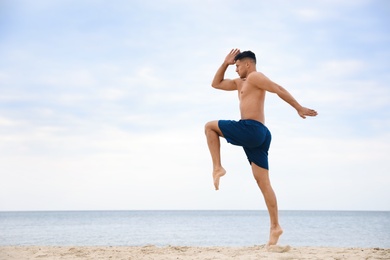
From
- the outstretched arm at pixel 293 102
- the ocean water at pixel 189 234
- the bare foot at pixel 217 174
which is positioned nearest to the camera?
the outstretched arm at pixel 293 102

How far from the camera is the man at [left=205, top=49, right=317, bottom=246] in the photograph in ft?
18.3

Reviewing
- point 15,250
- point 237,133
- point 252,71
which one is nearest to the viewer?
point 237,133

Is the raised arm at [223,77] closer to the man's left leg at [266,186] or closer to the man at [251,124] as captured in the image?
the man at [251,124]

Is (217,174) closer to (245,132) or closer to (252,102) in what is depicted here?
(245,132)

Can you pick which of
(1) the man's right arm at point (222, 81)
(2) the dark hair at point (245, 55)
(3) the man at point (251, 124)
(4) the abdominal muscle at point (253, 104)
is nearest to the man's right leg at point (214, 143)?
(3) the man at point (251, 124)

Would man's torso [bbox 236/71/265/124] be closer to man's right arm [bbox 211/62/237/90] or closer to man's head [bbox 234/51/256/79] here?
man's head [bbox 234/51/256/79]

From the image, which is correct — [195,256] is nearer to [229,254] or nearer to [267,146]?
[229,254]

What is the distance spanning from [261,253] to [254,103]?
73.3 inches

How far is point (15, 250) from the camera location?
6.79 meters

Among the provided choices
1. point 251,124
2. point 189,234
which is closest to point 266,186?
point 251,124

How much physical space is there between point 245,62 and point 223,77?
40cm

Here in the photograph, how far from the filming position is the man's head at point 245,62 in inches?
233

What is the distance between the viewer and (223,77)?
6.18m

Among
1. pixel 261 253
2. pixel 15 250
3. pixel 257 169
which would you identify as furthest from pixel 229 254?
pixel 15 250
